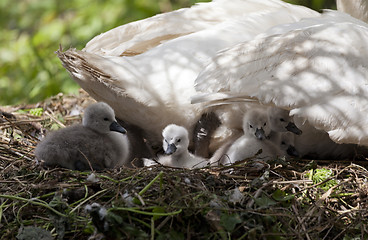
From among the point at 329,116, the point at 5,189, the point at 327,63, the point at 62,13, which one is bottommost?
the point at 62,13

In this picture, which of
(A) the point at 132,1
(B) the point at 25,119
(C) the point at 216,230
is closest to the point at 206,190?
(C) the point at 216,230

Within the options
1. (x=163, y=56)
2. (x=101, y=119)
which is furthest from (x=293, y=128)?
(x=101, y=119)

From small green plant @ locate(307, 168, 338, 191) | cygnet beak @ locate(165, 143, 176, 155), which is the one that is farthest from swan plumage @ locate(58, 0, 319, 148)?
small green plant @ locate(307, 168, 338, 191)

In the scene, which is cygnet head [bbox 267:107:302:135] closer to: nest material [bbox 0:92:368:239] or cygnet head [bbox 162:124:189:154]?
nest material [bbox 0:92:368:239]

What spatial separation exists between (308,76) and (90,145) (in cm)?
141

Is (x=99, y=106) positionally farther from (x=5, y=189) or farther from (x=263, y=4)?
(x=263, y=4)

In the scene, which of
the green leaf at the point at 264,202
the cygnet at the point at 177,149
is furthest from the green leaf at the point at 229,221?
the cygnet at the point at 177,149

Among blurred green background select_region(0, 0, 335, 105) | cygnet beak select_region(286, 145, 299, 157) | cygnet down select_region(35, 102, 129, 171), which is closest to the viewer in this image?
cygnet down select_region(35, 102, 129, 171)

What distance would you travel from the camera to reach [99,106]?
3803mm

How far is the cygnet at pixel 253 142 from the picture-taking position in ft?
12.3

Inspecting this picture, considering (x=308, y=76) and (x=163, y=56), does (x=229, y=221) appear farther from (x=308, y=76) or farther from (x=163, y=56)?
(x=163, y=56)

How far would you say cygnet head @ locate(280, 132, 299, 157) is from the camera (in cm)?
398

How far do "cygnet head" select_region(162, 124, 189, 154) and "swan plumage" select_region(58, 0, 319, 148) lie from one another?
14cm

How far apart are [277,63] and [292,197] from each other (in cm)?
87
